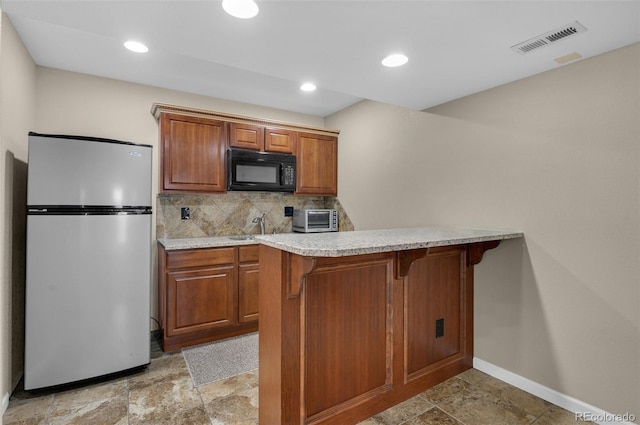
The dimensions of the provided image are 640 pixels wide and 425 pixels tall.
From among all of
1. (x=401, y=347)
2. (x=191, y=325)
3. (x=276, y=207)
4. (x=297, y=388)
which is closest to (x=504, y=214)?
(x=401, y=347)

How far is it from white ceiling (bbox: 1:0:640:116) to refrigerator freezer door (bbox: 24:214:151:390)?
4.34 ft

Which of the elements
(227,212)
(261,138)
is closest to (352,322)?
(227,212)

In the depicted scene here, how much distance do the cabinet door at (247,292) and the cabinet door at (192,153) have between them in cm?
88

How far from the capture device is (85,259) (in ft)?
7.63

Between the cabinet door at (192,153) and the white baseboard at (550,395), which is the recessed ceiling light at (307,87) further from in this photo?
the white baseboard at (550,395)

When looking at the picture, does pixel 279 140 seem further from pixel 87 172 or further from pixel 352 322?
pixel 352 322

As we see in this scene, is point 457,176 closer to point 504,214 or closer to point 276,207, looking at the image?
point 504,214

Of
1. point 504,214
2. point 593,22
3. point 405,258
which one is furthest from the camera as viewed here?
point 504,214

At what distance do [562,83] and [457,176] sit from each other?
3.06 ft

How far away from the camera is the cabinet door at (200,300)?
9.66 feet

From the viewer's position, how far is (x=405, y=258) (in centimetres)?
211

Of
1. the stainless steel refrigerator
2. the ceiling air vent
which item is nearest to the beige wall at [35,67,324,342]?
the stainless steel refrigerator

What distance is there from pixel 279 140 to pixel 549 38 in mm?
2643

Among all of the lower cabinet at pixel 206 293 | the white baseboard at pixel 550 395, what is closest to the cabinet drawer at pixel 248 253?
the lower cabinet at pixel 206 293
